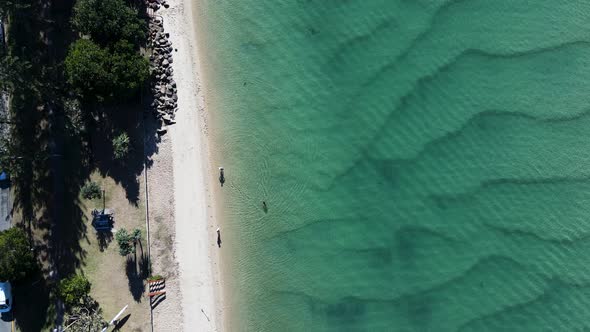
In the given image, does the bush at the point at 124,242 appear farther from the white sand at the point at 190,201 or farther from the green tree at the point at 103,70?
the green tree at the point at 103,70

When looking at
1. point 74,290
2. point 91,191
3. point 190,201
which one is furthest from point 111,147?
point 74,290

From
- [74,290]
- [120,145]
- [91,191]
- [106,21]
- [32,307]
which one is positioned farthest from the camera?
[32,307]

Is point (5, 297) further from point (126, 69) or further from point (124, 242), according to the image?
point (126, 69)

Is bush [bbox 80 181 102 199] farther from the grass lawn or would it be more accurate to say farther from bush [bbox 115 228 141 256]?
bush [bbox 115 228 141 256]

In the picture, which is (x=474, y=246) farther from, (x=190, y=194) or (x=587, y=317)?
(x=190, y=194)

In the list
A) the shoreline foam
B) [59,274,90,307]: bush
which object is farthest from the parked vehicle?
the shoreline foam
